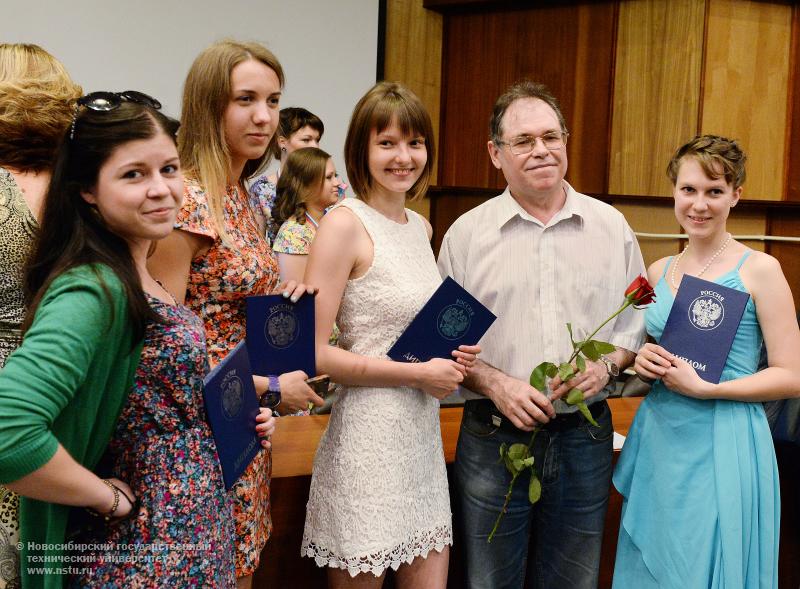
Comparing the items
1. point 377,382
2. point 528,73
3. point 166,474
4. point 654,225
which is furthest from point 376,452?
point 528,73

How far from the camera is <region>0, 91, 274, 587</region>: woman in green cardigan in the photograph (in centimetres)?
113

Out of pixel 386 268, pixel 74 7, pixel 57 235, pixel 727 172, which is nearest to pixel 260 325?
pixel 386 268

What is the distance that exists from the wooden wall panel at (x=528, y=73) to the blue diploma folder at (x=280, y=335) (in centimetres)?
390

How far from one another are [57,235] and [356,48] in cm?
424

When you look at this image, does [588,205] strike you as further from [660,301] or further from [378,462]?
[378,462]

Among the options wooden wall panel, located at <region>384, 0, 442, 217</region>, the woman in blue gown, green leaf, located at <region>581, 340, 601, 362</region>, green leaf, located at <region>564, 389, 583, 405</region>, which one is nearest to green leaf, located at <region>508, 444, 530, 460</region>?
green leaf, located at <region>564, 389, 583, 405</region>

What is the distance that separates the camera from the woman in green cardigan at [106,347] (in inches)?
44.5

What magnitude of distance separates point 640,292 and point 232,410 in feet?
3.15

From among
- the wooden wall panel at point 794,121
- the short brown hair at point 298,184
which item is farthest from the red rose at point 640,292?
the wooden wall panel at point 794,121

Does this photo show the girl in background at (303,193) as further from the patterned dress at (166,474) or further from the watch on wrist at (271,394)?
the patterned dress at (166,474)

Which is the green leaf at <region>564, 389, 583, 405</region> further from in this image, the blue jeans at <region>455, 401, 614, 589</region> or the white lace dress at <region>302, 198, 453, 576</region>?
the white lace dress at <region>302, 198, 453, 576</region>

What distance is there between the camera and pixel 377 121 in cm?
190

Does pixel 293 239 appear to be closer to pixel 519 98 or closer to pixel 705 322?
pixel 519 98

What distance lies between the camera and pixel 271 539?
6.97ft
